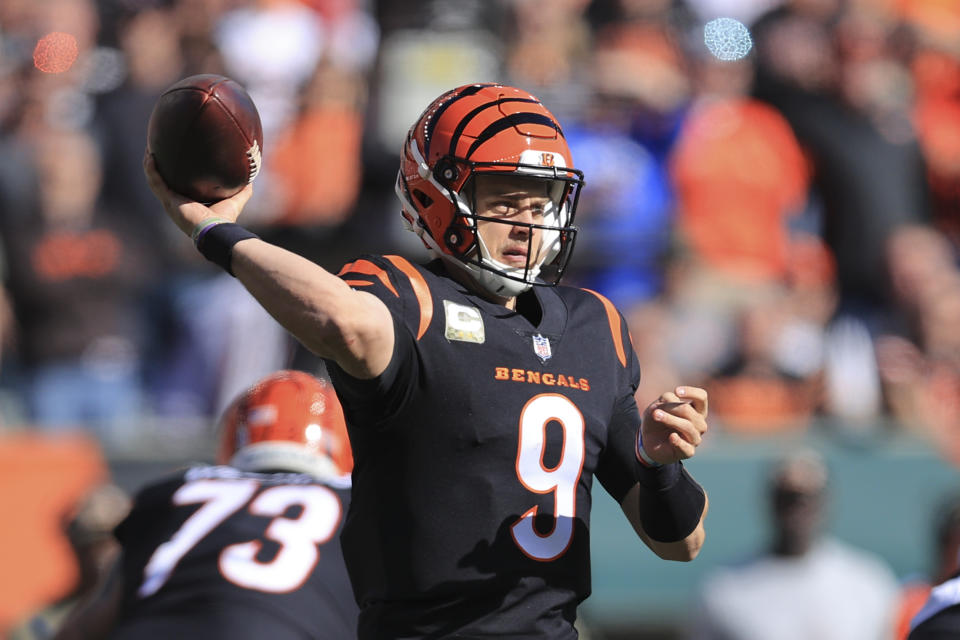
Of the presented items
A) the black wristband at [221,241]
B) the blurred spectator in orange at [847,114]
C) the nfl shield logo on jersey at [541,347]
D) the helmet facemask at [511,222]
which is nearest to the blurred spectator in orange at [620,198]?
the blurred spectator in orange at [847,114]

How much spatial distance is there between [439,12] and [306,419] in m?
4.65

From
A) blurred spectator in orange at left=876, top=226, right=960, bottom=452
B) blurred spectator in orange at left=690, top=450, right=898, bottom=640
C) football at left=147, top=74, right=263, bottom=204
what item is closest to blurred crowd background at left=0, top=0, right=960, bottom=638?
blurred spectator in orange at left=876, top=226, right=960, bottom=452

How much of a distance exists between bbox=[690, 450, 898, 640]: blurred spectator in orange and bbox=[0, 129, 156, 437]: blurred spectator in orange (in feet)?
10.9

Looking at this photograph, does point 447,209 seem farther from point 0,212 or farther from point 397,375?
point 0,212

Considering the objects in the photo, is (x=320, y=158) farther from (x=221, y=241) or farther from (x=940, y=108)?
(x=221, y=241)

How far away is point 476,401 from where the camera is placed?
2889 millimetres

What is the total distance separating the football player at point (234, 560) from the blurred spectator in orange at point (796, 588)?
8.02 feet

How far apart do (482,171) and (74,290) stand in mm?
5409

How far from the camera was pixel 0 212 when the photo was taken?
8.16 m

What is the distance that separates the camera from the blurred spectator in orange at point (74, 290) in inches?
303

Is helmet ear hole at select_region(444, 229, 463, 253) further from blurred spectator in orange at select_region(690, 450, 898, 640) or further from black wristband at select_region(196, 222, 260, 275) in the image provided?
blurred spectator in orange at select_region(690, 450, 898, 640)

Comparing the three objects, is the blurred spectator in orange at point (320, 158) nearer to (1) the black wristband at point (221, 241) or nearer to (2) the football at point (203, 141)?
(2) the football at point (203, 141)

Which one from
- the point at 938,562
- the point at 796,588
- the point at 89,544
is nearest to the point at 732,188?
the point at 938,562

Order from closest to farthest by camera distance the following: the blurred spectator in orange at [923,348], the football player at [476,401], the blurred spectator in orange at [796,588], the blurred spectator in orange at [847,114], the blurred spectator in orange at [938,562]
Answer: the football player at [476,401], the blurred spectator in orange at [938,562], the blurred spectator in orange at [796,588], the blurred spectator in orange at [923,348], the blurred spectator in orange at [847,114]
